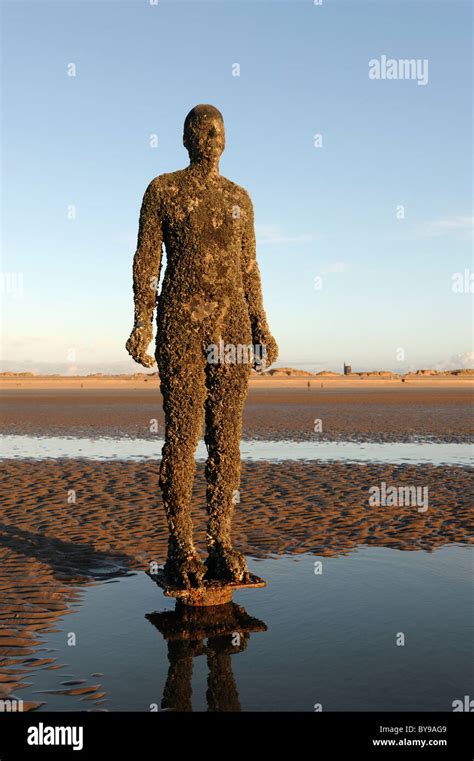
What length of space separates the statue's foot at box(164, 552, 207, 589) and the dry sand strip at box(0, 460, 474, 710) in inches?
35.6

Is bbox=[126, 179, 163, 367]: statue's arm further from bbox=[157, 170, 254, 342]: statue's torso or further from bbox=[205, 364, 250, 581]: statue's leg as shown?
bbox=[205, 364, 250, 581]: statue's leg

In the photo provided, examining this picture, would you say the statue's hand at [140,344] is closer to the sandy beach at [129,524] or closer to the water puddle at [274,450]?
the sandy beach at [129,524]

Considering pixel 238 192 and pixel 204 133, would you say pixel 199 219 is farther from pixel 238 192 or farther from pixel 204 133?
pixel 204 133

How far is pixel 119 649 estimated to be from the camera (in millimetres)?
5492

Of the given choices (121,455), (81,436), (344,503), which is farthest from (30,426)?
(344,503)

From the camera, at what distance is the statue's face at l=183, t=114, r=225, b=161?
7020 millimetres

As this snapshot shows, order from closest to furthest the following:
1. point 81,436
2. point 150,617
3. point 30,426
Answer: point 150,617
point 81,436
point 30,426

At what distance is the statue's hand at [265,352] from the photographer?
23.9ft

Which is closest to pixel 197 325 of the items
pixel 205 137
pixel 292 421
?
pixel 205 137

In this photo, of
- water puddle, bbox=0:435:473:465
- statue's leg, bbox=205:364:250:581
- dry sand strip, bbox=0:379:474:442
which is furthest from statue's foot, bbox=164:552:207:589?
dry sand strip, bbox=0:379:474:442

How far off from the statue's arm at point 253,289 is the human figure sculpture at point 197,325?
0.08 metres

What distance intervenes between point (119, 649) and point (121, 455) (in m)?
13.3

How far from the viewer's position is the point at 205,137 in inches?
277
